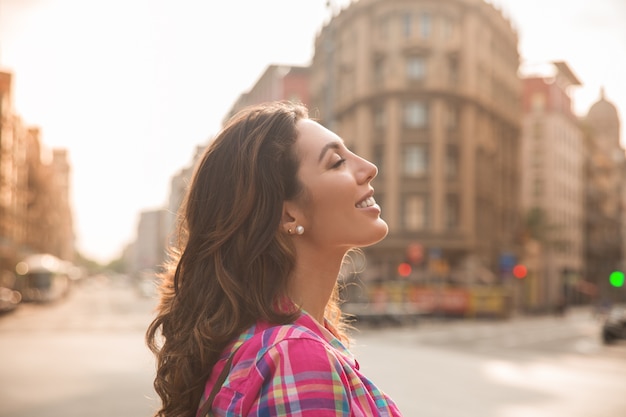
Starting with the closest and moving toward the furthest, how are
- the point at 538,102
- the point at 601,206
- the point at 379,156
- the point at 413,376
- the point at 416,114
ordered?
the point at 413,376 < the point at 416,114 < the point at 379,156 < the point at 538,102 < the point at 601,206

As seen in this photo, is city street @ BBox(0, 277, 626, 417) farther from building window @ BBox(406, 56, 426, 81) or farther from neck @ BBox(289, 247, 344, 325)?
building window @ BBox(406, 56, 426, 81)

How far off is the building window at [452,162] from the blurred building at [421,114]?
0.23 feet

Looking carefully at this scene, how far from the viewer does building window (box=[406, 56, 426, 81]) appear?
154ft

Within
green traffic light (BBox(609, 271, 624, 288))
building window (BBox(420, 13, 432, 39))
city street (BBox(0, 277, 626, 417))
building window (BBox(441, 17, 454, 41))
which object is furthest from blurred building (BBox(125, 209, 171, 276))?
building window (BBox(441, 17, 454, 41))

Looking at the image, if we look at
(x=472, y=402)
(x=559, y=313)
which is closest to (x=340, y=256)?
(x=472, y=402)

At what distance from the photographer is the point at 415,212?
4628 cm

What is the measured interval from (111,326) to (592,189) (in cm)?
6436

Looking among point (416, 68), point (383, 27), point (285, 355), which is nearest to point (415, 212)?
point (416, 68)

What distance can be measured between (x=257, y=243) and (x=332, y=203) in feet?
0.58

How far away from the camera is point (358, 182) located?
160 cm

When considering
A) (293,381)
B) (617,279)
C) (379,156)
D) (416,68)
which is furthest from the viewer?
(379,156)

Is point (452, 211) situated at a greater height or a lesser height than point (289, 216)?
greater

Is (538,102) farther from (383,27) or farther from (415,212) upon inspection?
(415,212)

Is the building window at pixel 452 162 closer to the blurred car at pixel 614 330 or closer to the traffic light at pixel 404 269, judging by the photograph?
the traffic light at pixel 404 269
